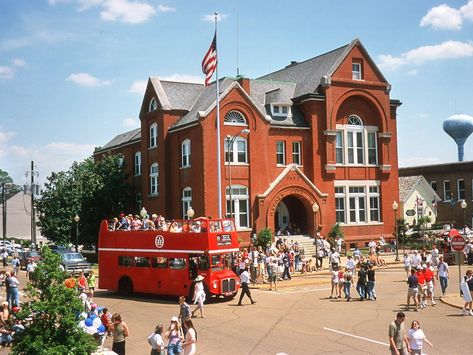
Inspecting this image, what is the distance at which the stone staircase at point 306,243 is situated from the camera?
149 ft

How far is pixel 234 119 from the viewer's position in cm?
4541

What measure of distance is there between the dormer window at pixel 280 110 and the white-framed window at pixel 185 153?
7.65m

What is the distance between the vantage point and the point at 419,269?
81.3ft

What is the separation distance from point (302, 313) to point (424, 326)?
4.80 m

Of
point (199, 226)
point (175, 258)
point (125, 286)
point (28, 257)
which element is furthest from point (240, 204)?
point (199, 226)

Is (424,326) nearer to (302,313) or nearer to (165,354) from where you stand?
(302,313)

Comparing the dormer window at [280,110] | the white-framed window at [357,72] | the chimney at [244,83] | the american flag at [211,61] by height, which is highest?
the white-framed window at [357,72]

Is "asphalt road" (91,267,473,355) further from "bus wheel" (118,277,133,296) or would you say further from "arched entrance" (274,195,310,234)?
"arched entrance" (274,195,310,234)

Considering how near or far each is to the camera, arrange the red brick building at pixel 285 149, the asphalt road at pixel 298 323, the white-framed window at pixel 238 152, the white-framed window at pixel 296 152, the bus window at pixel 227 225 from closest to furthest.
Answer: the asphalt road at pixel 298 323, the bus window at pixel 227 225, the red brick building at pixel 285 149, the white-framed window at pixel 238 152, the white-framed window at pixel 296 152

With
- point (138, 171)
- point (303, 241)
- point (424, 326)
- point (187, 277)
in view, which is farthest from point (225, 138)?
point (424, 326)

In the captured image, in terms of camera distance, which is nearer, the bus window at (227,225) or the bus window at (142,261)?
the bus window at (227,225)

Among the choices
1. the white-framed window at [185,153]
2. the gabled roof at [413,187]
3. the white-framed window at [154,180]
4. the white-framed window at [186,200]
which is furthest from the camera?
the gabled roof at [413,187]

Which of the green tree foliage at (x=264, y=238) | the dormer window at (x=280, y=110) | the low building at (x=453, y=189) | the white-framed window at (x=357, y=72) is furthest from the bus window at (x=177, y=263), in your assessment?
the low building at (x=453, y=189)

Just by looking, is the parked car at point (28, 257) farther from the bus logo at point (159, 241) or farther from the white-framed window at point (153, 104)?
the bus logo at point (159, 241)
